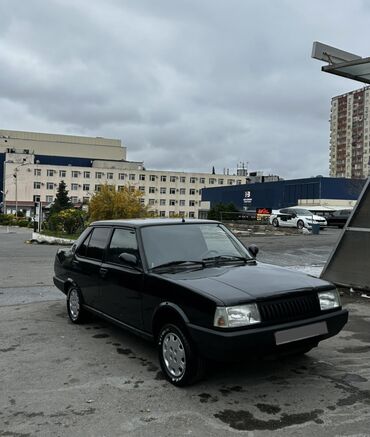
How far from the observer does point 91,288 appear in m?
6.20

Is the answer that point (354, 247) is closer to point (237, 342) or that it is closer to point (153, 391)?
point (237, 342)

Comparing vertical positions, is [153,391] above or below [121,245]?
below

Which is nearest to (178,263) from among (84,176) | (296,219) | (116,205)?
(116,205)

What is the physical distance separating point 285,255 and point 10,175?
10030 cm

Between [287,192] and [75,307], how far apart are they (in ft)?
192

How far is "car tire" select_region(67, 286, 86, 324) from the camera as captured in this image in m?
6.62

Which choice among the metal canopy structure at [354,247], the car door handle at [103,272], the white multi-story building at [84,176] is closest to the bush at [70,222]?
the metal canopy structure at [354,247]

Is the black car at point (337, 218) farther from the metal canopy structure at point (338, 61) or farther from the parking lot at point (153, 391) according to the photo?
the parking lot at point (153, 391)

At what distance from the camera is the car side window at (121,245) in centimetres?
540

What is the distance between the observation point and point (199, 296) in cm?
416

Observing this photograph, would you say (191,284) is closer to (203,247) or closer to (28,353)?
(203,247)

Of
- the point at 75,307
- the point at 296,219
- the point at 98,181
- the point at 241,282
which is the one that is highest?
the point at 98,181

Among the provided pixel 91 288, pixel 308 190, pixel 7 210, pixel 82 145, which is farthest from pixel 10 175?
pixel 91 288

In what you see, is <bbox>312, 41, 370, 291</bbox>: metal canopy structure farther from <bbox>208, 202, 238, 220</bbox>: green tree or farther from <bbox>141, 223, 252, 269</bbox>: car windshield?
<bbox>208, 202, 238, 220</bbox>: green tree
